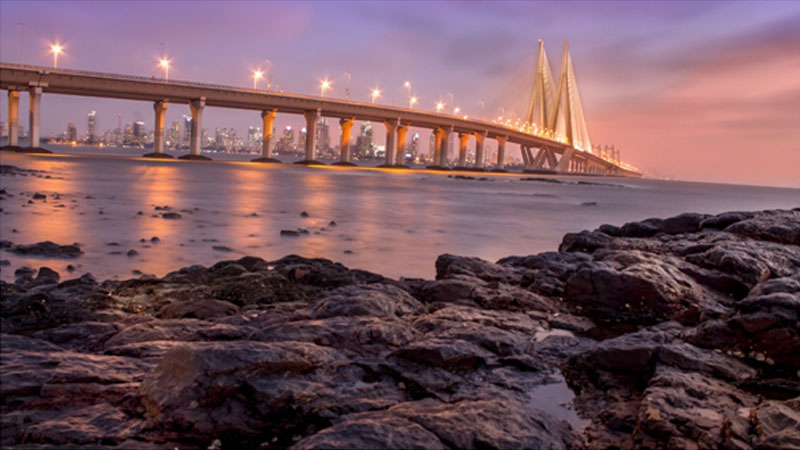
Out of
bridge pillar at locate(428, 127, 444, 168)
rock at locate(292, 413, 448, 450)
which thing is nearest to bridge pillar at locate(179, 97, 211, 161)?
bridge pillar at locate(428, 127, 444, 168)

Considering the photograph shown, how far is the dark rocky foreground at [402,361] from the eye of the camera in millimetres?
3002

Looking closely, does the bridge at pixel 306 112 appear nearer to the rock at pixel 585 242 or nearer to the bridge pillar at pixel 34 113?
the bridge pillar at pixel 34 113

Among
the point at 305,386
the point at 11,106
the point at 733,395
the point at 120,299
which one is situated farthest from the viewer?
the point at 11,106

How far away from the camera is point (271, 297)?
6082mm

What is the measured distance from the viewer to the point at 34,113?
188ft

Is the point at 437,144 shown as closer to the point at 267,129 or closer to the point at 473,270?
the point at 267,129

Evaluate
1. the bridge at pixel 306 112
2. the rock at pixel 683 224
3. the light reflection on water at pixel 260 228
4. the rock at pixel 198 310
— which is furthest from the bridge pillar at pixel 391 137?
the rock at pixel 198 310

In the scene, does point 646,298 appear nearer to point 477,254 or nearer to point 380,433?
point 380,433

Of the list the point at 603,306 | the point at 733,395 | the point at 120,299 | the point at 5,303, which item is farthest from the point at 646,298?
the point at 5,303

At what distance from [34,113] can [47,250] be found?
197 feet

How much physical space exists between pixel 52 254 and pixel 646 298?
340 inches

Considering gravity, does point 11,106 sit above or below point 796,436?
above

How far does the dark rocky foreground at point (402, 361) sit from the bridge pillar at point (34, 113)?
60770 mm

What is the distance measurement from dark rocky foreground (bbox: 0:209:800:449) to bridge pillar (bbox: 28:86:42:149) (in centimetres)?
6077
